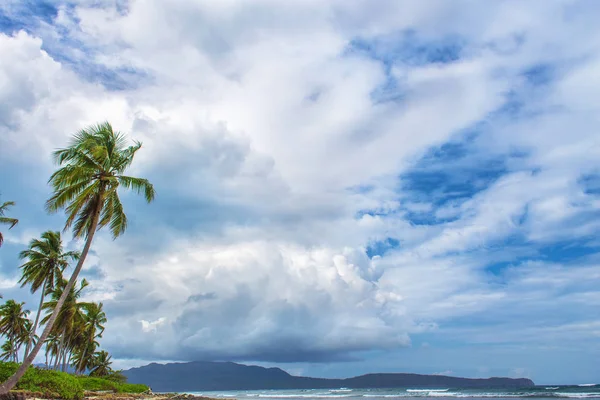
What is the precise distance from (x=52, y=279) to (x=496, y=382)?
605 ft

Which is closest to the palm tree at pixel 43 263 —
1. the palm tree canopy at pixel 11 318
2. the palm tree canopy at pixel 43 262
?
the palm tree canopy at pixel 43 262

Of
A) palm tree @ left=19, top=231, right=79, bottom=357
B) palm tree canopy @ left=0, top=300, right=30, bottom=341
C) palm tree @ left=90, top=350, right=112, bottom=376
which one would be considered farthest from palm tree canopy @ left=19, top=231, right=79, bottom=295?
palm tree @ left=90, top=350, right=112, bottom=376

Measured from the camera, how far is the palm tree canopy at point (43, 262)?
3167cm

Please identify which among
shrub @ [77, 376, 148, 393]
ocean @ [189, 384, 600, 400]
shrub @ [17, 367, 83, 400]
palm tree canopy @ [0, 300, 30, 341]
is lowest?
ocean @ [189, 384, 600, 400]

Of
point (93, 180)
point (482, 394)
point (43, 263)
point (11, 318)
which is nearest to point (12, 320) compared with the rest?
point (11, 318)

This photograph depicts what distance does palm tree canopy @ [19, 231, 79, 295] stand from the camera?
31672 millimetres

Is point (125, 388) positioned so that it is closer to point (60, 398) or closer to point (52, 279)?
point (52, 279)

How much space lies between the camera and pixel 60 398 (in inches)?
899

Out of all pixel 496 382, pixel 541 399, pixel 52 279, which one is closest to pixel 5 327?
pixel 52 279

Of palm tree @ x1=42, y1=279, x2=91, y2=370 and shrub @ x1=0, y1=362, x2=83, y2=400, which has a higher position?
palm tree @ x1=42, y1=279, x2=91, y2=370

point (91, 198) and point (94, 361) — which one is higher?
point (91, 198)

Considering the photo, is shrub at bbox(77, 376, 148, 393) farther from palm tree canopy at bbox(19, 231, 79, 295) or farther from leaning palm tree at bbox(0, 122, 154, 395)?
leaning palm tree at bbox(0, 122, 154, 395)

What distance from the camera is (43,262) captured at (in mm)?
31781

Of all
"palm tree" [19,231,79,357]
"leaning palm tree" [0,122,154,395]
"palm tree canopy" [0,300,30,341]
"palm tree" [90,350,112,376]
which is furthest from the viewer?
"palm tree" [90,350,112,376]
